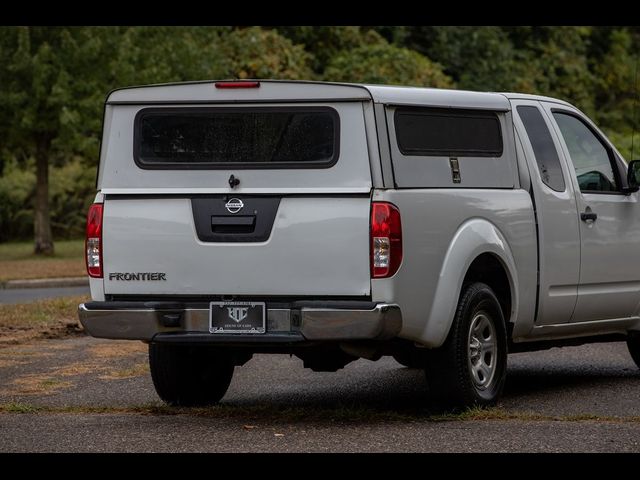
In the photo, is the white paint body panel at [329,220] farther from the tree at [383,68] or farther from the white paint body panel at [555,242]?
the tree at [383,68]

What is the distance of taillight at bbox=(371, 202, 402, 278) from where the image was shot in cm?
840

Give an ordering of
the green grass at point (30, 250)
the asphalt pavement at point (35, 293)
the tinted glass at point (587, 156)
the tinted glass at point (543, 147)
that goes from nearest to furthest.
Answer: the tinted glass at point (543, 147) → the tinted glass at point (587, 156) → the asphalt pavement at point (35, 293) → the green grass at point (30, 250)

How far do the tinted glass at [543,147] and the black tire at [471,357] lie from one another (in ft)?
3.78

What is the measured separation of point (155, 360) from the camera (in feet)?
31.5

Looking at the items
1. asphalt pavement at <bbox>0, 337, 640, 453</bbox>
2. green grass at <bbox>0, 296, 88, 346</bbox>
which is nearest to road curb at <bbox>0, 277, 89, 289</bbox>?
green grass at <bbox>0, 296, 88, 346</bbox>

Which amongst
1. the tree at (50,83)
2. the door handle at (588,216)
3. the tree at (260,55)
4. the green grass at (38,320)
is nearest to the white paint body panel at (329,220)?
the door handle at (588,216)

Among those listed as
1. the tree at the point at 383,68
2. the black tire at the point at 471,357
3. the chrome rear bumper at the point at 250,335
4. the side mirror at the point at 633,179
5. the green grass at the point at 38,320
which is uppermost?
the side mirror at the point at 633,179

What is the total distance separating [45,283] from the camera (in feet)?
79.6

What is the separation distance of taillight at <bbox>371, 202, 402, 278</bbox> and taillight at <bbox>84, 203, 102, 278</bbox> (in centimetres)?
174

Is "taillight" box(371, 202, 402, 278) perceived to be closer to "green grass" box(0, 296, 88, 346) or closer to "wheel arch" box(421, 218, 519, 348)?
"wheel arch" box(421, 218, 519, 348)

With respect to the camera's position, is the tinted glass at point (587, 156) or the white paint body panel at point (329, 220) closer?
the white paint body panel at point (329, 220)

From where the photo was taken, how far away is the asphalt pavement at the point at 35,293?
21.0 m
